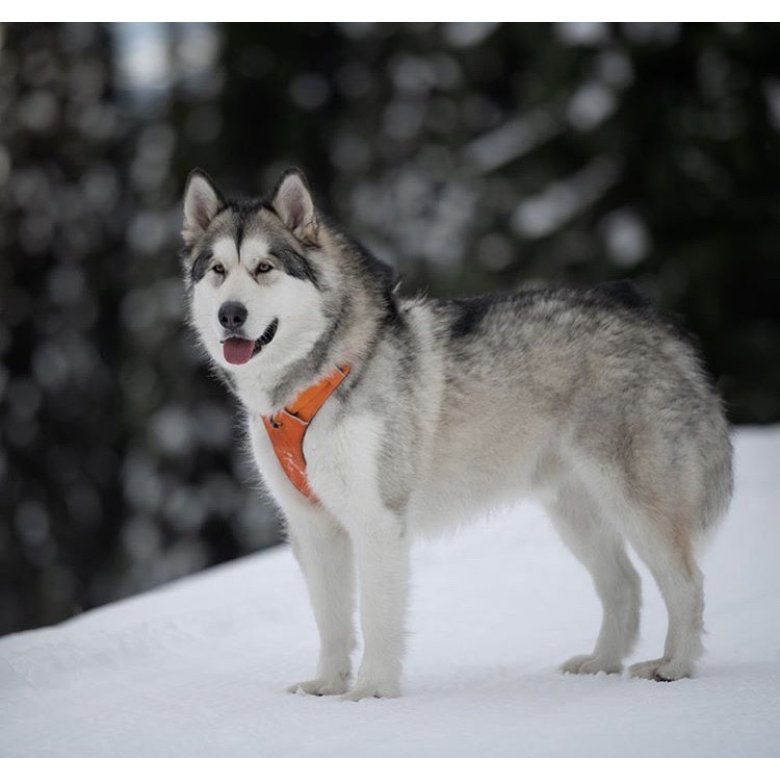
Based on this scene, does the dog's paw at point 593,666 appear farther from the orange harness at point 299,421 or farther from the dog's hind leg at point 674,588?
the orange harness at point 299,421

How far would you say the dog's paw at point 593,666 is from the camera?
487cm

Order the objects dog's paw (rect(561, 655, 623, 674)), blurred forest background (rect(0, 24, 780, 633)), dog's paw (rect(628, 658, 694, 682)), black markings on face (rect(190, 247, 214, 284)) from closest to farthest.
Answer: black markings on face (rect(190, 247, 214, 284)) < dog's paw (rect(628, 658, 694, 682)) < dog's paw (rect(561, 655, 623, 674)) < blurred forest background (rect(0, 24, 780, 633))

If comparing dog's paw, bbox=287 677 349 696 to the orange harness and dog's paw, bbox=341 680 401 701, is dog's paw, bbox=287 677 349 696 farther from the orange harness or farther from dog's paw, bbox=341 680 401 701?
the orange harness

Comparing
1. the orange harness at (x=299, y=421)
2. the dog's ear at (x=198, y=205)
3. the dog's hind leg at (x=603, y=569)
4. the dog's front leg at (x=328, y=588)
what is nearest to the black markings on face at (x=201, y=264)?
the dog's ear at (x=198, y=205)

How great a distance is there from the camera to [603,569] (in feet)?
16.7

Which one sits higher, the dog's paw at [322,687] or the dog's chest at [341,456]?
the dog's chest at [341,456]

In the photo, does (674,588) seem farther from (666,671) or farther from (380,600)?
(380,600)

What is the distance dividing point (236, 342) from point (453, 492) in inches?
41.9

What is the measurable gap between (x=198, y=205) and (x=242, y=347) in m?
0.70

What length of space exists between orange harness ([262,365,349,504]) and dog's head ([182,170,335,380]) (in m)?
0.15

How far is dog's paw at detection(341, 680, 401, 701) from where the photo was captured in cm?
436

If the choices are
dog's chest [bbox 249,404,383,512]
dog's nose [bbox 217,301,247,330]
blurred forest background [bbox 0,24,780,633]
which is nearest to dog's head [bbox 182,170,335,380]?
dog's nose [bbox 217,301,247,330]

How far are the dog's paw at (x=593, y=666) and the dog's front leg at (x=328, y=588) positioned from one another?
0.92 m

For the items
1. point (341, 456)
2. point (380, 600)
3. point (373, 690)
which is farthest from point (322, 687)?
point (341, 456)
